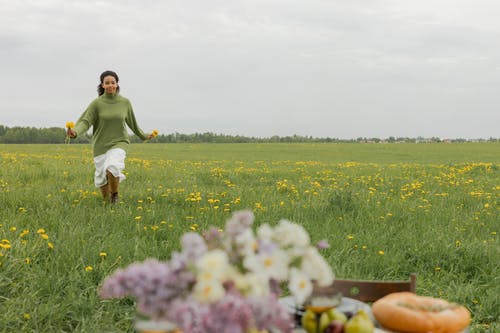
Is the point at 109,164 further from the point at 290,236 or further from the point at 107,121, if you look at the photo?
the point at 290,236

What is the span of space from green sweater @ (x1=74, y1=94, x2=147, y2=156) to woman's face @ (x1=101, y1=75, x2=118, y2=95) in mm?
121

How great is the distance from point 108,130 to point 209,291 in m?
7.38

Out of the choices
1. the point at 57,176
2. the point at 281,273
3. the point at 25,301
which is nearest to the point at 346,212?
the point at 25,301

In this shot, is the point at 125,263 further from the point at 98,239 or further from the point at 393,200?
the point at 393,200

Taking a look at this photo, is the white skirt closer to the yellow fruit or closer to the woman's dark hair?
the woman's dark hair

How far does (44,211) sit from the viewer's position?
674 cm

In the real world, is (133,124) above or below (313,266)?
above

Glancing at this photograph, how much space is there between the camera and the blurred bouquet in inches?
48.9

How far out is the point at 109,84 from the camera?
8.09 metres

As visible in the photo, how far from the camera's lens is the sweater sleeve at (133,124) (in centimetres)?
852

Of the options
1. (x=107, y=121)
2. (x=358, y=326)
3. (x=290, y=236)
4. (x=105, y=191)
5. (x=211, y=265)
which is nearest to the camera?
(x=211, y=265)

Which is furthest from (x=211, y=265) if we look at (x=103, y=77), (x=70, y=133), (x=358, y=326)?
(x=103, y=77)

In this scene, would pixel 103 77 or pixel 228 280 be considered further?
pixel 103 77

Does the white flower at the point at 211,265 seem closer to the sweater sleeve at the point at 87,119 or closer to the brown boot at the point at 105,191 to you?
the sweater sleeve at the point at 87,119
